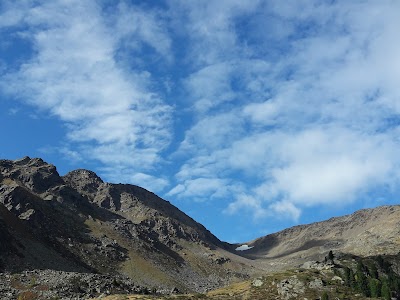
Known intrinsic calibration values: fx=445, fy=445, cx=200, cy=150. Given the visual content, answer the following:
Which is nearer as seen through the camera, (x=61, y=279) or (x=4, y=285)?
(x=4, y=285)

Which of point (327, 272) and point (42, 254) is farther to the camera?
point (42, 254)

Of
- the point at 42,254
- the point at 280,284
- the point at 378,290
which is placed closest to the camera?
the point at 280,284

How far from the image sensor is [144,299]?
109 meters

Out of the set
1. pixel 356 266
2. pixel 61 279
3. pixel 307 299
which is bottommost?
pixel 307 299

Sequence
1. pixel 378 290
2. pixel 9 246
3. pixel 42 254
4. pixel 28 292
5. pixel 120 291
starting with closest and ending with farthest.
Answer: pixel 28 292
pixel 120 291
pixel 378 290
pixel 9 246
pixel 42 254

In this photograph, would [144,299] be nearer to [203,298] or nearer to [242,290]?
[203,298]

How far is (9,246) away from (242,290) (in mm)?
102293

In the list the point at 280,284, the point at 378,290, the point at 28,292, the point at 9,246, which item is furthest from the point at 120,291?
the point at 378,290

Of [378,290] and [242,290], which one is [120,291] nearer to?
[242,290]

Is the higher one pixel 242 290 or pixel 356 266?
pixel 356 266

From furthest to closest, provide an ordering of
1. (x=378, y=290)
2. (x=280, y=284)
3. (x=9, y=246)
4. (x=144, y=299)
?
(x=9, y=246), (x=378, y=290), (x=280, y=284), (x=144, y=299)

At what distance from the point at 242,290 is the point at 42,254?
338 ft

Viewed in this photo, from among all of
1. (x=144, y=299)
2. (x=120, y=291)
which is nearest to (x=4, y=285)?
(x=120, y=291)

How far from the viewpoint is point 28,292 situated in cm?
11606
